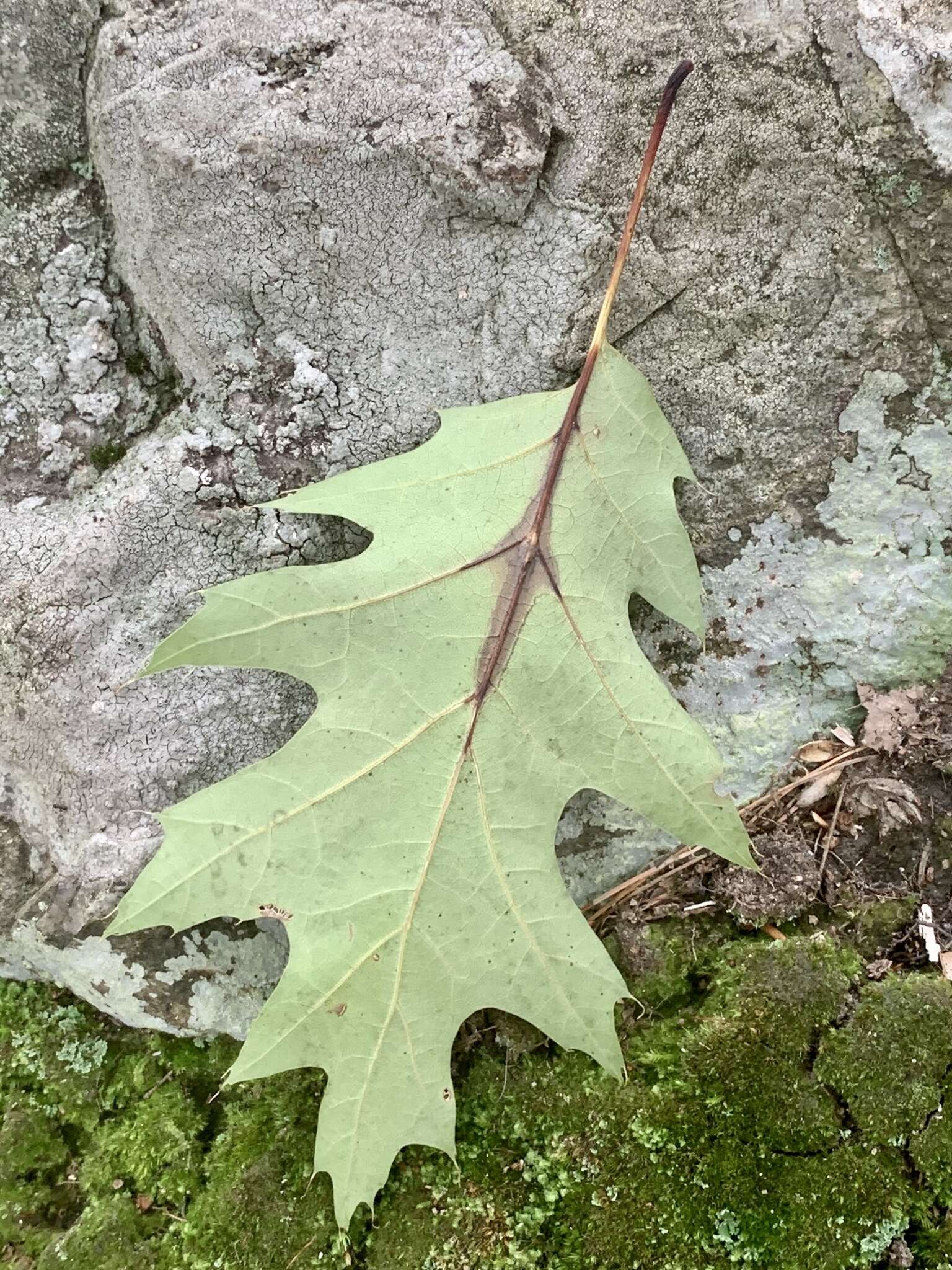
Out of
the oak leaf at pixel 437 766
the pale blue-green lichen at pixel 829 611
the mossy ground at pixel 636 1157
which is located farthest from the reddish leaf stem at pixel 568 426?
the mossy ground at pixel 636 1157

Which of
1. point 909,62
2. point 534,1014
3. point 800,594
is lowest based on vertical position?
point 534,1014

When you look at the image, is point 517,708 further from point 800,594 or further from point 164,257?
point 164,257

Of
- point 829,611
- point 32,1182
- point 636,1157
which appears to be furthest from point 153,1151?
point 829,611

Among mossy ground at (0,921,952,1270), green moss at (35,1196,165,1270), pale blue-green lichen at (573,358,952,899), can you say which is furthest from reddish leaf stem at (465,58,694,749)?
green moss at (35,1196,165,1270)

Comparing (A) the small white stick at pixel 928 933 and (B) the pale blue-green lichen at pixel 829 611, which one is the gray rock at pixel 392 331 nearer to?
(B) the pale blue-green lichen at pixel 829 611

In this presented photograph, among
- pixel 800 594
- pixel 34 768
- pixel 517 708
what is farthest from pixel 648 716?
pixel 34 768

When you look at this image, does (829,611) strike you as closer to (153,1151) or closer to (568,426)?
(568,426)
